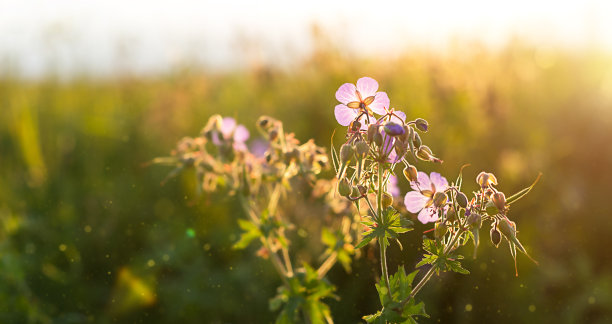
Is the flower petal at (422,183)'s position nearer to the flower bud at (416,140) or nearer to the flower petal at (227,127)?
the flower bud at (416,140)

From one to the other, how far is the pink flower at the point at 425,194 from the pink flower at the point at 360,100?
19 cm

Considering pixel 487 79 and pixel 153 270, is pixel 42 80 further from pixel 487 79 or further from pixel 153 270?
pixel 487 79

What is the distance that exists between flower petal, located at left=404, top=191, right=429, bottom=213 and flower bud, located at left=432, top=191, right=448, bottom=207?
0.11 m

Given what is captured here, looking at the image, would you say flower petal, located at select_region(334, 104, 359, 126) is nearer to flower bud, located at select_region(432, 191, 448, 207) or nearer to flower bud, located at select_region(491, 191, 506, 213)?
flower bud, located at select_region(432, 191, 448, 207)

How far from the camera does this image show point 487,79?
4105mm

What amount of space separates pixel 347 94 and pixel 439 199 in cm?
31

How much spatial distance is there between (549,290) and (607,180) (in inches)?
53.0

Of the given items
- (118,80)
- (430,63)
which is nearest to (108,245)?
(430,63)

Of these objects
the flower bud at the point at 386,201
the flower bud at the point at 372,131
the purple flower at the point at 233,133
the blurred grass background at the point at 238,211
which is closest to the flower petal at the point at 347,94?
the flower bud at the point at 372,131

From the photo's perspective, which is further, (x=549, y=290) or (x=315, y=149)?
(x=549, y=290)

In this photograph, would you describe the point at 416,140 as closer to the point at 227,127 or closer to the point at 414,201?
the point at 414,201

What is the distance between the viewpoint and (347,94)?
1286mm

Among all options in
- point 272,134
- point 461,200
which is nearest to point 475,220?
point 461,200

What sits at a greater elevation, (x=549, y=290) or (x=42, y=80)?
(x=42, y=80)
